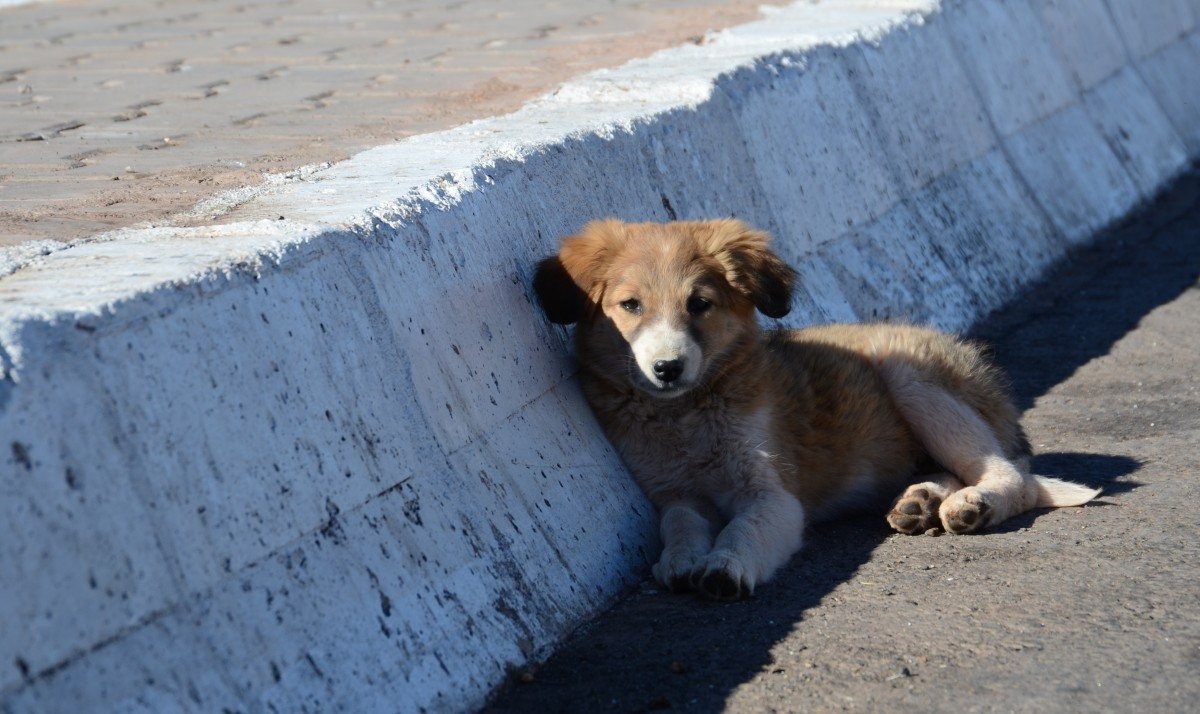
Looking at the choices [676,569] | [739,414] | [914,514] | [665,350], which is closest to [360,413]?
[676,569]

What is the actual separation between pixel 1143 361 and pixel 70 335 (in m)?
5.27

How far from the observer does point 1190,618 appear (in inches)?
150

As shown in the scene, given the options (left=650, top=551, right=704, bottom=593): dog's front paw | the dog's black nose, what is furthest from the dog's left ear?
(left=650, top=551, right=704, bottom=593): dog's front paw

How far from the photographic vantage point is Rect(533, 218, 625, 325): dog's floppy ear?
471 centimetres

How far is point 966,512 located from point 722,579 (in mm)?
1041

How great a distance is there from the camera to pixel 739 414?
16.5 feet

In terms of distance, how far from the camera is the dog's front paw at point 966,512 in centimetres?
482

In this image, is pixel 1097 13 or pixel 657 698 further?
pixel 1097 13

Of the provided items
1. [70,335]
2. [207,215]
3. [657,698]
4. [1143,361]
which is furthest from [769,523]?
[1143,361]

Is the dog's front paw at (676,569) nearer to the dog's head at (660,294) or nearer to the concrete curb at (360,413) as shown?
the concrete curb at (360,413)

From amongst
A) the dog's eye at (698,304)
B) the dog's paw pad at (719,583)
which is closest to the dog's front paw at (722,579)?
the dog's paw pad at (719,583)

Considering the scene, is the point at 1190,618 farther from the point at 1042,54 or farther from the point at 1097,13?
the point at 1097,13

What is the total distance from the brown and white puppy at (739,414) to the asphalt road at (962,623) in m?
0.13

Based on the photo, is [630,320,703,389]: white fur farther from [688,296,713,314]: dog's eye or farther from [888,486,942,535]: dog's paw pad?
[888,486,942,535]: dog's paw pad
